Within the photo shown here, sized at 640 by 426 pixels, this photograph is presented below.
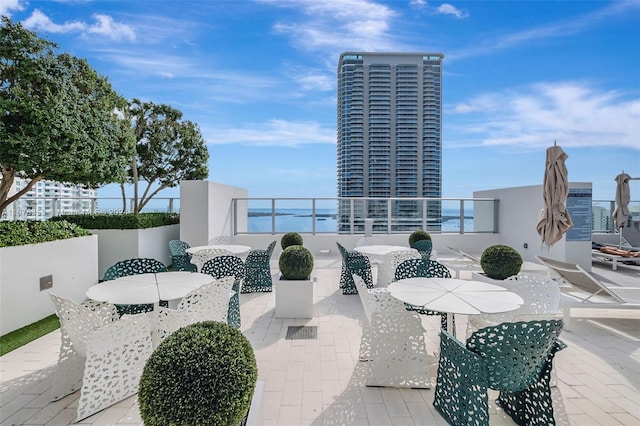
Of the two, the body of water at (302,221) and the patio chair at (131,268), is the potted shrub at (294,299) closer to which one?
the patio chair at (131,268)

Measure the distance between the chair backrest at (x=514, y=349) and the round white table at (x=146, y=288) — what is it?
2535 mm

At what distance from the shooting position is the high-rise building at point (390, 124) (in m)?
17.2

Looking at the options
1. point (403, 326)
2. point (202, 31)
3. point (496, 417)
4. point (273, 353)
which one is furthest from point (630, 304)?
point (202, 31)

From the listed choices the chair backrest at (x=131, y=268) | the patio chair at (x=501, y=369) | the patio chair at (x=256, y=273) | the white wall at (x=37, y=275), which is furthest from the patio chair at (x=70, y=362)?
the patio chair at (x=256, y=273)

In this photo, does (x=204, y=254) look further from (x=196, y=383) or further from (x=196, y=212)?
(x=196, y=383)

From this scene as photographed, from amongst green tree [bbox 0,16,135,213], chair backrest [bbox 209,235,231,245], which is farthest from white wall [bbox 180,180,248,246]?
green tree [bbox 0,16,135,213]

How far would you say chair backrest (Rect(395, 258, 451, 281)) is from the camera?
4.13 m

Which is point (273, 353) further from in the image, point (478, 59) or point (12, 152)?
point (478, 59)

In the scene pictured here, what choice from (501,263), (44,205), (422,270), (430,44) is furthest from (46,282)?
(430,44)

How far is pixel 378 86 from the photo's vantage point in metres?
19.5

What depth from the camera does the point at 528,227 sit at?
8.84 m

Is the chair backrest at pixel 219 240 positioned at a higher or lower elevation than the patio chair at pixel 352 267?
higher

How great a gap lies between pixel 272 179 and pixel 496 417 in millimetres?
9633

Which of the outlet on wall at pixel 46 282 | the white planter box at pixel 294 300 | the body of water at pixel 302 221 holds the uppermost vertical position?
the body of water at pixel 302 221
